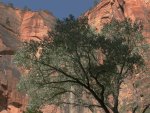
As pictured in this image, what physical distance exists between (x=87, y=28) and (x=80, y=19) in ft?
2.21

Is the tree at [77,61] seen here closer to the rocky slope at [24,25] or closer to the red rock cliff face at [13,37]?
the red rock cliff face at [13,37]

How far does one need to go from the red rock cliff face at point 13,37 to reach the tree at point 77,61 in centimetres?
3355

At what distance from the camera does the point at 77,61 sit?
27.8m

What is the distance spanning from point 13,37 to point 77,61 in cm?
5586

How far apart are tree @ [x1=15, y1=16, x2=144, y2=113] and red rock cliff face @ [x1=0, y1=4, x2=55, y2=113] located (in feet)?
110

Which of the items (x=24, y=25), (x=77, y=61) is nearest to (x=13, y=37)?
(x=24, y=25)

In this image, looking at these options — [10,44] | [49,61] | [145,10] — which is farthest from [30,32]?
[49,61]

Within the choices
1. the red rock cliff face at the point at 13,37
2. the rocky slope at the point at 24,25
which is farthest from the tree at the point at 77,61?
the rocky slope at the point at 24,25

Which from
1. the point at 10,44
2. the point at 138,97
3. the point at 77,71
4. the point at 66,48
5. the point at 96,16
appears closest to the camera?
the point at 66,48

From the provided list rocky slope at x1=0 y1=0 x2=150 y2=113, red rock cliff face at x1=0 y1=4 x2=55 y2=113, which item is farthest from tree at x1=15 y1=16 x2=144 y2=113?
rocky slope at x1=0 y1=0 x2=150 y2=113

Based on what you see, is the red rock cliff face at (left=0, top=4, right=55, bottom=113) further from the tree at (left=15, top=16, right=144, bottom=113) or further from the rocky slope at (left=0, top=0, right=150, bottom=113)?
the tree at (left=15, top=16, right=144, bottom=113)

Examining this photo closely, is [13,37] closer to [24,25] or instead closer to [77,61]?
[24,25]

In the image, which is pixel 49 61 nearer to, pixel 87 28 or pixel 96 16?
pixel 87 28

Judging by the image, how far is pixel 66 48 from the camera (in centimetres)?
2689
